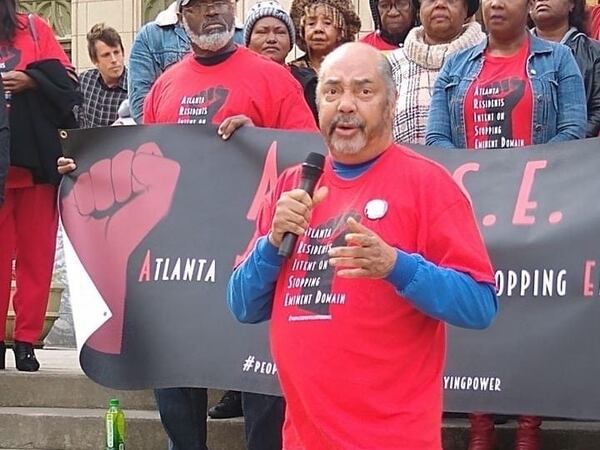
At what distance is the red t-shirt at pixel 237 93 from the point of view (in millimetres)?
4656

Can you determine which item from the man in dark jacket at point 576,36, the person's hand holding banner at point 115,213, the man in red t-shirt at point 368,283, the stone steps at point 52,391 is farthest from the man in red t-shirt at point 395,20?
the man in red t-shirt at point 368,283

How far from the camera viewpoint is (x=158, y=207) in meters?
4.83

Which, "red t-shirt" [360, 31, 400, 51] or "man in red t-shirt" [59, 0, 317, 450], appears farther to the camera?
"red t-shirt" [360, 31, 400, 51]

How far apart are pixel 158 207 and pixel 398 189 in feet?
7.59

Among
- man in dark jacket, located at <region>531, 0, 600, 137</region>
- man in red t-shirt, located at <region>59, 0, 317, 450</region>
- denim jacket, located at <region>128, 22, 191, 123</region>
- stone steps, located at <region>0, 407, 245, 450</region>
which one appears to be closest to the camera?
man in red t-shirt, located at <region>59, 0, 317, 450</region>

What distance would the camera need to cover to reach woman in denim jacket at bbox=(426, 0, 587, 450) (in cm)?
452

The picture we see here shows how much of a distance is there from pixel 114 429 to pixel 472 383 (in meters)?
1.71

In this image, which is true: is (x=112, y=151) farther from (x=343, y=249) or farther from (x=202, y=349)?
(x=343, y=249)

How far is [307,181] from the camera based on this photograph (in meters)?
2.61

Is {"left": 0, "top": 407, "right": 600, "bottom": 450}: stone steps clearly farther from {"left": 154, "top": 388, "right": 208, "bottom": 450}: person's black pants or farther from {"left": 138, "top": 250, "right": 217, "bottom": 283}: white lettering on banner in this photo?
{"left": 138, "top": 250, "right": 217, "bottom": 283}: white lettering on banner

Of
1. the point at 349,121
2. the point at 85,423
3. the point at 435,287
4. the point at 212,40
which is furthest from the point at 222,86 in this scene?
the point at 435,287

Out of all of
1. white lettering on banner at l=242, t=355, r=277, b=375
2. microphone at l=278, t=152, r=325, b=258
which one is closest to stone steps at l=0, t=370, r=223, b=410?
white lettering on banner at l=242, t=355, r=277, b=375

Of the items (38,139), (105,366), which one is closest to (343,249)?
(105,366)

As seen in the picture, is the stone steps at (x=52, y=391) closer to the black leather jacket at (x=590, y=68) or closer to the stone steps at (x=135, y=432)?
the stone steps at (x=135, y=432)
